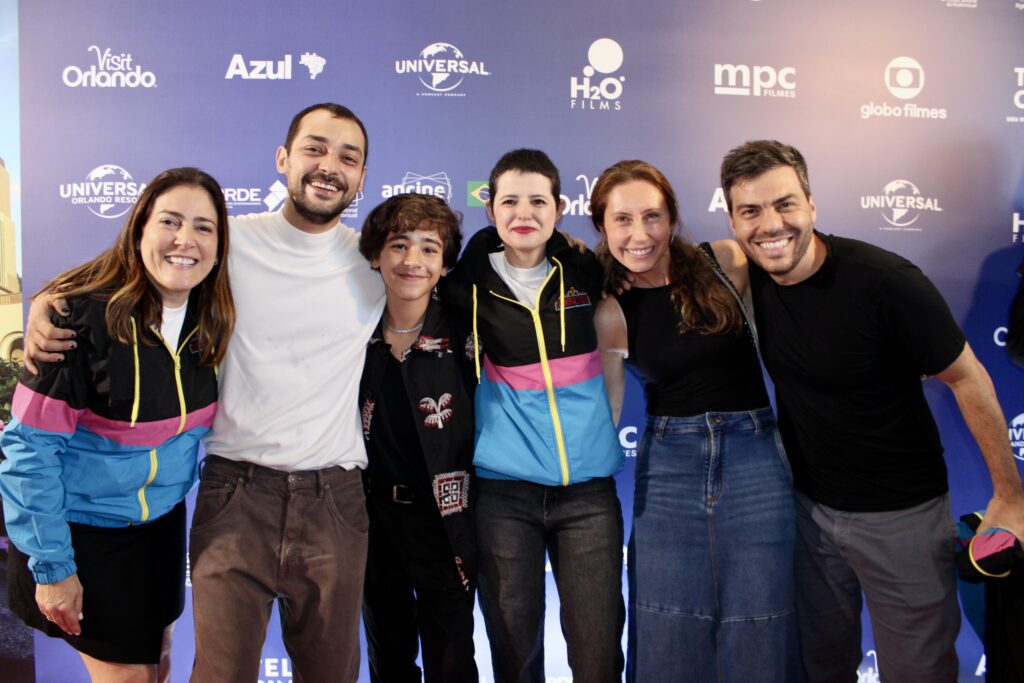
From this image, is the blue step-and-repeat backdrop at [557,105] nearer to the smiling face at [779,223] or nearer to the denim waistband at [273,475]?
the smiling face at [779,223]

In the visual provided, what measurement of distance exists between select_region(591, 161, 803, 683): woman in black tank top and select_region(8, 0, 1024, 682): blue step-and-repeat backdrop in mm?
1014

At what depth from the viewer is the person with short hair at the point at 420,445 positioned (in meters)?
2.06

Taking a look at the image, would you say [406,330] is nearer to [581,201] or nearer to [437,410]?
[437,410]

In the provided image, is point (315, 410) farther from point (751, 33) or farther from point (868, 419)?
point (751, 33)

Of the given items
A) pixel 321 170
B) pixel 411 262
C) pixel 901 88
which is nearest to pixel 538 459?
pixel 411 262

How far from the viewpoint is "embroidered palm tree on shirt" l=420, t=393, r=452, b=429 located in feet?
6.74

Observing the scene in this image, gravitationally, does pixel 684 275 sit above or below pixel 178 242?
below

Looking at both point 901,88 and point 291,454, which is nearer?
point 291,454

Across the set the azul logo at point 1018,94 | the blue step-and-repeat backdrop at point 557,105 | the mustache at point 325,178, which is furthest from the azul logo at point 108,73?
the azul logo at point 1018,94

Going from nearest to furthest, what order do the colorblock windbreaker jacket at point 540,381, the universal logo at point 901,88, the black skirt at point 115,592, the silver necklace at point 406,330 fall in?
the black skirt at point 115,592, the colorblock windbreaker jacket at point 540,381, the silver necklace at point 406,330, the universal logo at point 901,88

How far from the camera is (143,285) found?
6.07 feet

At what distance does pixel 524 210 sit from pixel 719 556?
1.23 metres

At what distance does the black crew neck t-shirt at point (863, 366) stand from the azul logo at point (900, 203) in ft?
4.08

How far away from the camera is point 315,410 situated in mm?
1984
